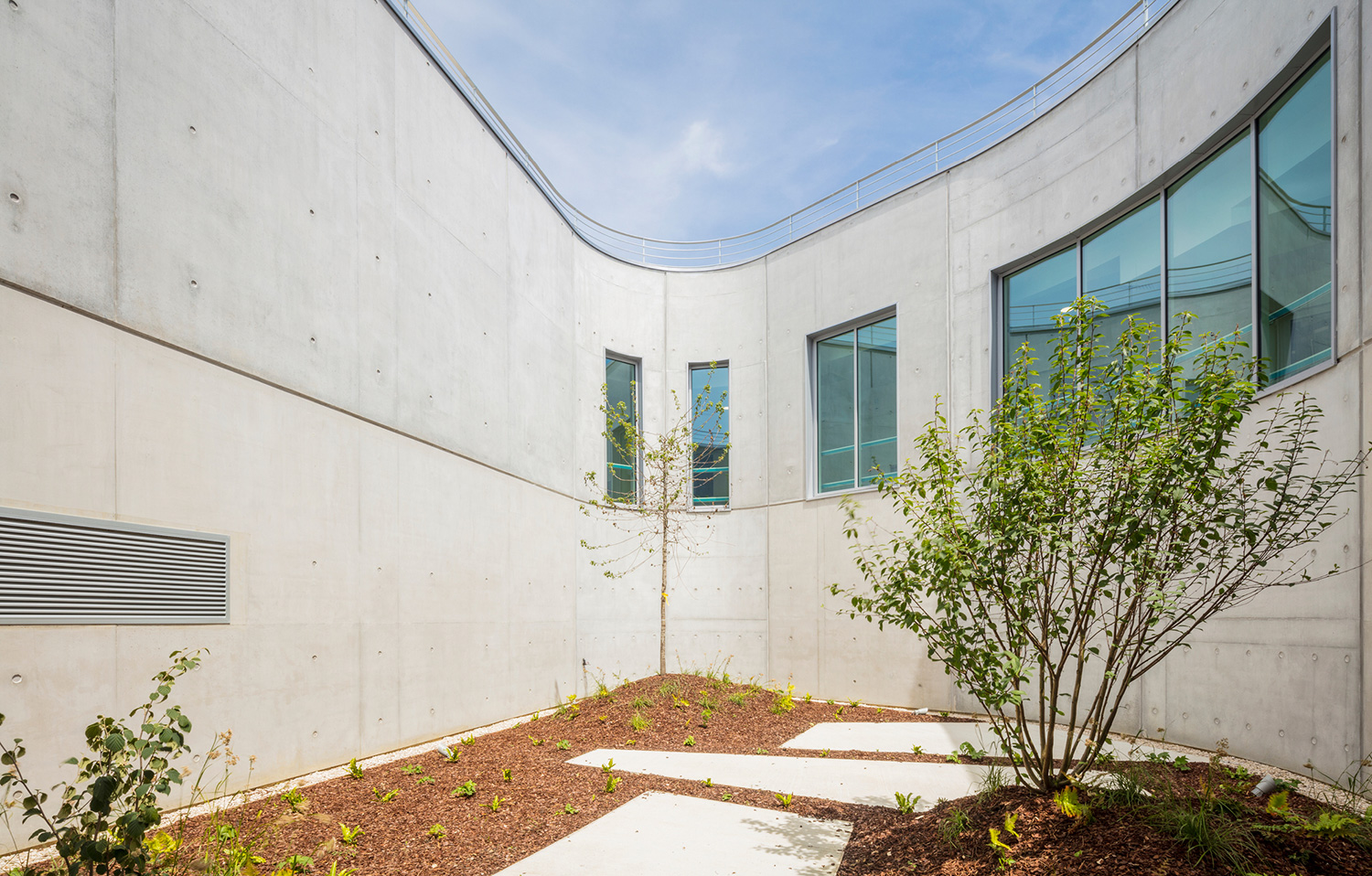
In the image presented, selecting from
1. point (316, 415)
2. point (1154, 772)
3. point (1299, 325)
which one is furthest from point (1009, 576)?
point (316, 415)

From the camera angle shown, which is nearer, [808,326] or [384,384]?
[384,384]

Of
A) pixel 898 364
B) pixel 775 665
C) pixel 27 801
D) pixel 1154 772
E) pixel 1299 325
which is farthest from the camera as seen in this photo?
pixel 775 665

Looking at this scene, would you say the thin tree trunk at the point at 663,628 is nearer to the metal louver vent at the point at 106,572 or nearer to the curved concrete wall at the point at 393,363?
the curved concrete wall at the point at 393,363

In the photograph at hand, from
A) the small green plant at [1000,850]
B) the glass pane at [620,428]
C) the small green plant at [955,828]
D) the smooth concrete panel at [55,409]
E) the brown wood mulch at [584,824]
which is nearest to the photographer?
the brown wood mulch at [584,824]

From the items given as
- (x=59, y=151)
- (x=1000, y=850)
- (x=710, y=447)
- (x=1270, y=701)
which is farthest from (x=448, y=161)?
(x=1270, y=701)

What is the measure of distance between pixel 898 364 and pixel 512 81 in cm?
567

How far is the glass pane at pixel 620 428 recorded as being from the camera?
11.0 m

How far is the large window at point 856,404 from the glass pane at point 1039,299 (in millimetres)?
1582

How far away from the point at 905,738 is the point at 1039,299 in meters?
4.84

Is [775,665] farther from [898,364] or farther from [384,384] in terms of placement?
[384,384]

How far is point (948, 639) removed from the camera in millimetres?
3852

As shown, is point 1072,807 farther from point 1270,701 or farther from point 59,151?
point 59,151

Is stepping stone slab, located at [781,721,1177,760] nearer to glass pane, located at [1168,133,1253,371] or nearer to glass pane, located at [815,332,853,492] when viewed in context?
glass pane, located at [815,332,853,492]

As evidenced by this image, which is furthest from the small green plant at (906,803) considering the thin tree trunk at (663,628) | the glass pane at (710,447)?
the glass pane at (710,447)
